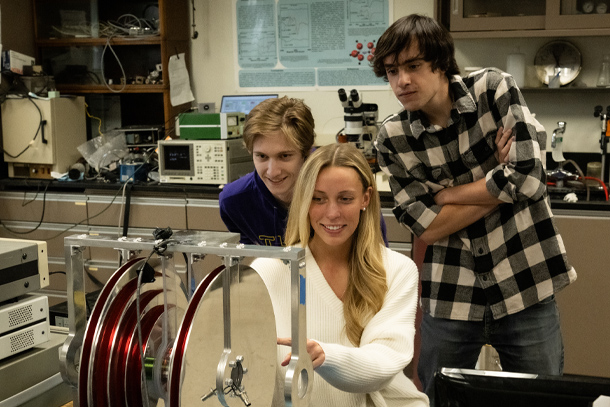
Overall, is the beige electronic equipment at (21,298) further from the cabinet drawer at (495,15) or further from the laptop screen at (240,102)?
the laptop screen at (240,102)

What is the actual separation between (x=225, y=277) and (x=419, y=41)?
92 cm

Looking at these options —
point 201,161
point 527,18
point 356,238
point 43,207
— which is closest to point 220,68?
point 201,161

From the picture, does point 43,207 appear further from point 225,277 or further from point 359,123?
point 225,277

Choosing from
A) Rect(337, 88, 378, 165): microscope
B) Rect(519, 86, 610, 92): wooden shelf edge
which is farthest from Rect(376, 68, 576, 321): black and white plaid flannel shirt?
Rect(519, 86, 610, 92): wooden shelf edge

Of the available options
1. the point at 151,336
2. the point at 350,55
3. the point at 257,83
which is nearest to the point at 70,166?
the point at 257,83

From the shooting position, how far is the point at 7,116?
12.1 ft

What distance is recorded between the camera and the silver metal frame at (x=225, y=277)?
79cm

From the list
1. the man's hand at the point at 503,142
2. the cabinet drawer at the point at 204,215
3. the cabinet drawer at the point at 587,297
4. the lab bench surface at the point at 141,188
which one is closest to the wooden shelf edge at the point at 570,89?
the lab bench surface at the point at 141,188

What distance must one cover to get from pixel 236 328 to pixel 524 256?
101 cm

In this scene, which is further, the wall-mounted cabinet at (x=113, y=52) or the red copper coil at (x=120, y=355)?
the wall-mounted cabinet at (x=113, y=52)

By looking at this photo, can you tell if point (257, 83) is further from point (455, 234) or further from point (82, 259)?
point (82, 259)

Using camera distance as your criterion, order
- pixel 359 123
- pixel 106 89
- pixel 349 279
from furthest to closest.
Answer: pixel 106 89
pixel 359 123
pixel 349 279

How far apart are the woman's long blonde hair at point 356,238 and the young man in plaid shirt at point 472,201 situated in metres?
0.24

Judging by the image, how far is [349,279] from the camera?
1.42m
